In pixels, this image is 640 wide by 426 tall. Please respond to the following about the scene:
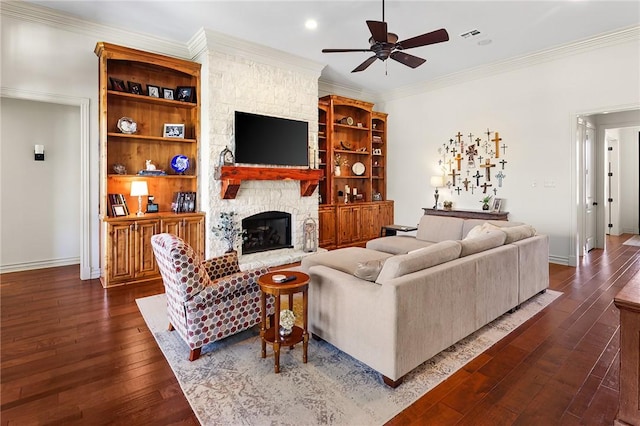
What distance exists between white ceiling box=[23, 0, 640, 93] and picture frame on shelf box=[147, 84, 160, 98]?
2.44 feet

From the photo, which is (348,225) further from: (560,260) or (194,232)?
(560,260)

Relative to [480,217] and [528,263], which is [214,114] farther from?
[480,217]

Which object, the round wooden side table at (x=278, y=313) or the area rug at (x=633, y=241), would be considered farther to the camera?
the area rug at (x=633, y=241)

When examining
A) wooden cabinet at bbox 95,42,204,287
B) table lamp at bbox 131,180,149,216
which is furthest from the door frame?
table lamp at bbox 131,180,149,216

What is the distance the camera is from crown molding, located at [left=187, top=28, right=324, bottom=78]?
483cm

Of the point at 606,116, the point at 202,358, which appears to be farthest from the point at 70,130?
the point at 606,116

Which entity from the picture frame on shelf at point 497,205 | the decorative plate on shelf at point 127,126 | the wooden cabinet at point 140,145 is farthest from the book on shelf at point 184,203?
the picture frame on shelf at point 497,205

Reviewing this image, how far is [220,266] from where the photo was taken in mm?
3266

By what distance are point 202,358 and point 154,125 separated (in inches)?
151

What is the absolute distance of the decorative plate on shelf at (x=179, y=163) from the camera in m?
5.13

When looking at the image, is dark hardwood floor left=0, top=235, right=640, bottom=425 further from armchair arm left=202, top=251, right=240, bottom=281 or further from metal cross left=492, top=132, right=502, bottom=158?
metal cross left=492, top=132, right=502, bottom=158

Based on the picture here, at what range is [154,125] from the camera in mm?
5094

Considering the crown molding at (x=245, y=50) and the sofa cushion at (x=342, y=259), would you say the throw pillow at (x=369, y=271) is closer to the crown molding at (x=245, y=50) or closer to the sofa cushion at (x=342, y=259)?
the sofa cushion at (x=342, y=259)

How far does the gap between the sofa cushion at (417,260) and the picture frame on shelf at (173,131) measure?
403 centimetres
